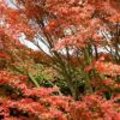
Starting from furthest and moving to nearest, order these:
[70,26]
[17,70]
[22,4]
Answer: [17,70] → [22,4] → [70,26]

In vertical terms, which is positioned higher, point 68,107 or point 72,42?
point 72,42

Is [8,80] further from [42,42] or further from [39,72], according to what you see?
[39,72]

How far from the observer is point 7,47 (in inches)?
443

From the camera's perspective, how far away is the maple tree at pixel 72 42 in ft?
32.4

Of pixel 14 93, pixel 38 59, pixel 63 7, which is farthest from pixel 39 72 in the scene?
pixel 63 7

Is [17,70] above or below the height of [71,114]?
above

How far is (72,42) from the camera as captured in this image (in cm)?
1005

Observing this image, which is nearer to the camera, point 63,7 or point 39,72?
point 63,7

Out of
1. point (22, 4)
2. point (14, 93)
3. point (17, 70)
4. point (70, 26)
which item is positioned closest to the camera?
point (70, 26)

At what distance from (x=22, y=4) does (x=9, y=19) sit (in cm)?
90

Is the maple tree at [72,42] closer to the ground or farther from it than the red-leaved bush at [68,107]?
farther from it

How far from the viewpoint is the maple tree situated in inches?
389

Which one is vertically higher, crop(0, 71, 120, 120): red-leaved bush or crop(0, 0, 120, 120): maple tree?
crop(0, 0, 120, 120): maple tree

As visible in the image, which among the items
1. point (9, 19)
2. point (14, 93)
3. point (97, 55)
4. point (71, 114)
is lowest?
point (71, 114)
